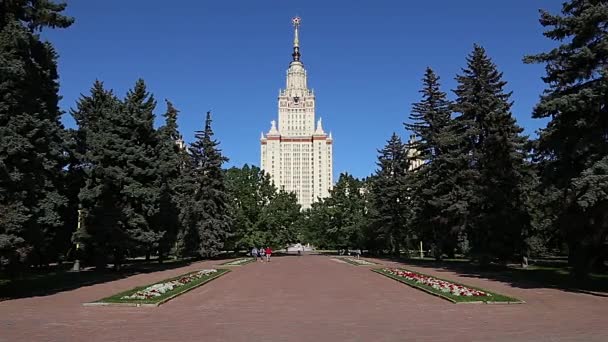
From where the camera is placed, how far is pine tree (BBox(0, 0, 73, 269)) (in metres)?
19.9

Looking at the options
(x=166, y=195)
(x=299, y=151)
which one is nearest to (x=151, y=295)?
(x=166, y=195)

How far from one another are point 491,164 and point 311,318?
24314 mm

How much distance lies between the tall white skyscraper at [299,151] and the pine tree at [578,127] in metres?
147

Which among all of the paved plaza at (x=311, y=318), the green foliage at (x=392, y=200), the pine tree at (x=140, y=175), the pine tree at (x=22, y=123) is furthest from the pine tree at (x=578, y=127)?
the green foliage at (x=392, y=200)

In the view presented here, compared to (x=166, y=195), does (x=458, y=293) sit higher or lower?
lower

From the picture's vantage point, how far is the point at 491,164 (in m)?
35.6

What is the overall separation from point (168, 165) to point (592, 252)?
3056 cm

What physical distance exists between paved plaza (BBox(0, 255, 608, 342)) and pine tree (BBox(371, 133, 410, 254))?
3789 cm

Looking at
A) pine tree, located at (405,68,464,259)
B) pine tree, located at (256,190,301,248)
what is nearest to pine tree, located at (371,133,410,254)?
pine tree, located at (405,68,464,259)

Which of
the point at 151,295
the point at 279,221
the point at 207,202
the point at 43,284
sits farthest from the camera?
the point at 279,221

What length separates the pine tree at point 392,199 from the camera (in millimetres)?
59969

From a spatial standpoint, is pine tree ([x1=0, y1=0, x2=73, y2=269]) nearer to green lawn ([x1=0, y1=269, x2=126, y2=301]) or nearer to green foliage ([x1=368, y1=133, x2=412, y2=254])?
green lawn ([x1=0, y1=269, x2=126, y2=301])

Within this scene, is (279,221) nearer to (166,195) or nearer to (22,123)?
(166,195)

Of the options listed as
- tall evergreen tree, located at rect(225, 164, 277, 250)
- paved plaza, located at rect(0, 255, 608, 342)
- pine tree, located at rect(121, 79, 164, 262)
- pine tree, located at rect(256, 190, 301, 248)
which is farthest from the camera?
pine tree, located at rect(256, 190, 301, 248)
